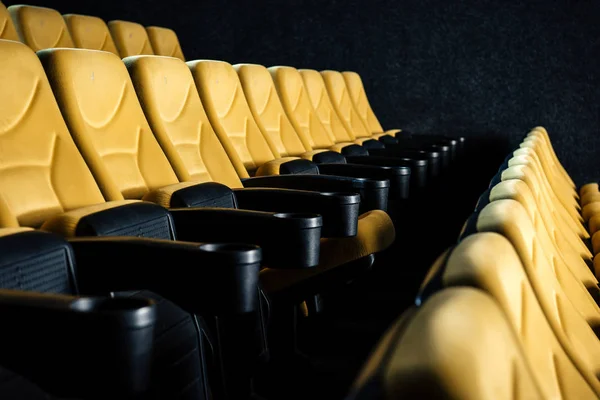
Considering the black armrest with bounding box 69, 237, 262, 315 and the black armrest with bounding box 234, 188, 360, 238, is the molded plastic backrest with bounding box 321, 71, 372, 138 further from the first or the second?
the black armrest with bounding box 69, 237, 262, 315

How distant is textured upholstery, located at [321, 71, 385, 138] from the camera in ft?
5.92

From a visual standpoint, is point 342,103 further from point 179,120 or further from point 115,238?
point 115,238


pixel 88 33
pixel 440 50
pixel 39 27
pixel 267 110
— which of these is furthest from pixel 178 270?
pixel 440 50

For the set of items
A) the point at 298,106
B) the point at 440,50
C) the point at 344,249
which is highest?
the point at 440,50

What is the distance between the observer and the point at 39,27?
142 cm

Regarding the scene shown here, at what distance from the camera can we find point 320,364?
0.84 metres

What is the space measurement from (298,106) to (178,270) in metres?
1.02

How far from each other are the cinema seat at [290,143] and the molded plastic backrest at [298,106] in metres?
0.05

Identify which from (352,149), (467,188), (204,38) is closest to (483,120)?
(467,188)

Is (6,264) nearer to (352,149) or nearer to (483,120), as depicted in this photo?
(352,149)

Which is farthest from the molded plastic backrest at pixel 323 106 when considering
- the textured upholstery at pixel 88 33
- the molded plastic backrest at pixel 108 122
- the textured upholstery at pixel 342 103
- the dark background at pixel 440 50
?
the molded plastic backrest at pixel 108 122

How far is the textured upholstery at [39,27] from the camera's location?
1.38 metres

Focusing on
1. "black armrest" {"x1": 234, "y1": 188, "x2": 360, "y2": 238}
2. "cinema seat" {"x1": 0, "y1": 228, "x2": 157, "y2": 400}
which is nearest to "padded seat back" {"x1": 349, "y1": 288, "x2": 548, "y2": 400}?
"cinema seat" {"x1": 0, "y1": 228, "x2": 157, "y2": 400}

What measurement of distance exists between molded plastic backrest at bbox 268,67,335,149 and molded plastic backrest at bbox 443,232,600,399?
952 millimetres
